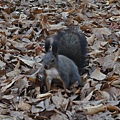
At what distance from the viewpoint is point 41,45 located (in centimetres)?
462

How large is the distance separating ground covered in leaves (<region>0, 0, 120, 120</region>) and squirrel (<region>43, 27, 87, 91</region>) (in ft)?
0.36

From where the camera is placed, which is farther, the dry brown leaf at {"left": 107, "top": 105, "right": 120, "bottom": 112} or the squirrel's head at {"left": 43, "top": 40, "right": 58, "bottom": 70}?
the squirrel's head at {"left": 43, "top": 40, "right": 58, "bottom": 70}

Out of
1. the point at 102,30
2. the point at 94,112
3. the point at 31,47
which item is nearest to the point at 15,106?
the point at 94,112

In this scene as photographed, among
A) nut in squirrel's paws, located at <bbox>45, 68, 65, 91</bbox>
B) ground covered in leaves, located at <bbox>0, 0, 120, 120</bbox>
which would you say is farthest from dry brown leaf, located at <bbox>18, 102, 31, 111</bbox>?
nut in squirrel's paws, located at <bbox>45, 68, 65, 91</bbox>

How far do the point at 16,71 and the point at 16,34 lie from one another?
123 centimetres

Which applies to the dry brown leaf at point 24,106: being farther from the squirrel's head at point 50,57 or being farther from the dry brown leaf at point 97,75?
the dry brown leaf at point 97,75

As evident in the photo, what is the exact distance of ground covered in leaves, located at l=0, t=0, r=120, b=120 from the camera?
316cm

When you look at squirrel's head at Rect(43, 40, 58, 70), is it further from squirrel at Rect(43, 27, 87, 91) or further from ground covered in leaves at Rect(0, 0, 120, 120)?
ground covered in leaves at Rect(0, 0, 120, 120)

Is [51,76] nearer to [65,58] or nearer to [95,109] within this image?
[65,58]

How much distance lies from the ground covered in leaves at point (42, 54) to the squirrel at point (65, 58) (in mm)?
108

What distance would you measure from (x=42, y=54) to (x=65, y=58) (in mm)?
668

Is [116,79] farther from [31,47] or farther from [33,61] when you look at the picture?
[31,47]

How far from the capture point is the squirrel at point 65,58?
332 cm

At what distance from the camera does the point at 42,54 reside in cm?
431
